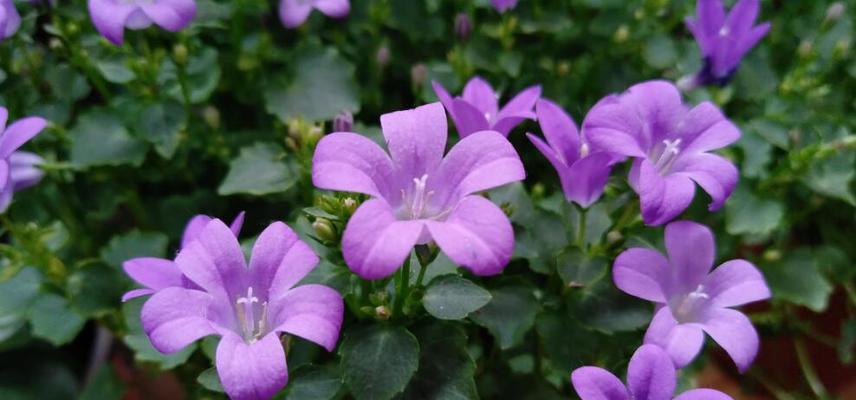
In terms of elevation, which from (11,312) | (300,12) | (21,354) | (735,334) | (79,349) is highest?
(300,12)

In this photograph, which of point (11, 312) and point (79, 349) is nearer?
point (11, 312)

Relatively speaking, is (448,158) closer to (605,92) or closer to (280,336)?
(280,336)

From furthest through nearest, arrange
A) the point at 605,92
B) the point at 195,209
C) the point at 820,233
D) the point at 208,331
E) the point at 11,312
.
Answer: the point at 820,233 → the point at 605,92 → the point at 195,209 → the point at 11,312 → the point at 208,331

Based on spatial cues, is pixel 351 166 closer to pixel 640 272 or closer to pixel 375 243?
pixel 375 243

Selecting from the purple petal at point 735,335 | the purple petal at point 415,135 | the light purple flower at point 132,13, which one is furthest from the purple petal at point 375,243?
the light purple flower at point 132,13

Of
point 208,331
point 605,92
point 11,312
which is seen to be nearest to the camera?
point 208,331

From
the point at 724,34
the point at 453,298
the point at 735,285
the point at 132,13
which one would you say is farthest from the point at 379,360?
the point at 724,34

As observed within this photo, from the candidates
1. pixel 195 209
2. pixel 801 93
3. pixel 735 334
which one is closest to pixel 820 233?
pixel 801 93

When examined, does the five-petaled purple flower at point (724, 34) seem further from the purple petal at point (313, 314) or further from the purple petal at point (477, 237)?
the purple petal at point (313, 314)
